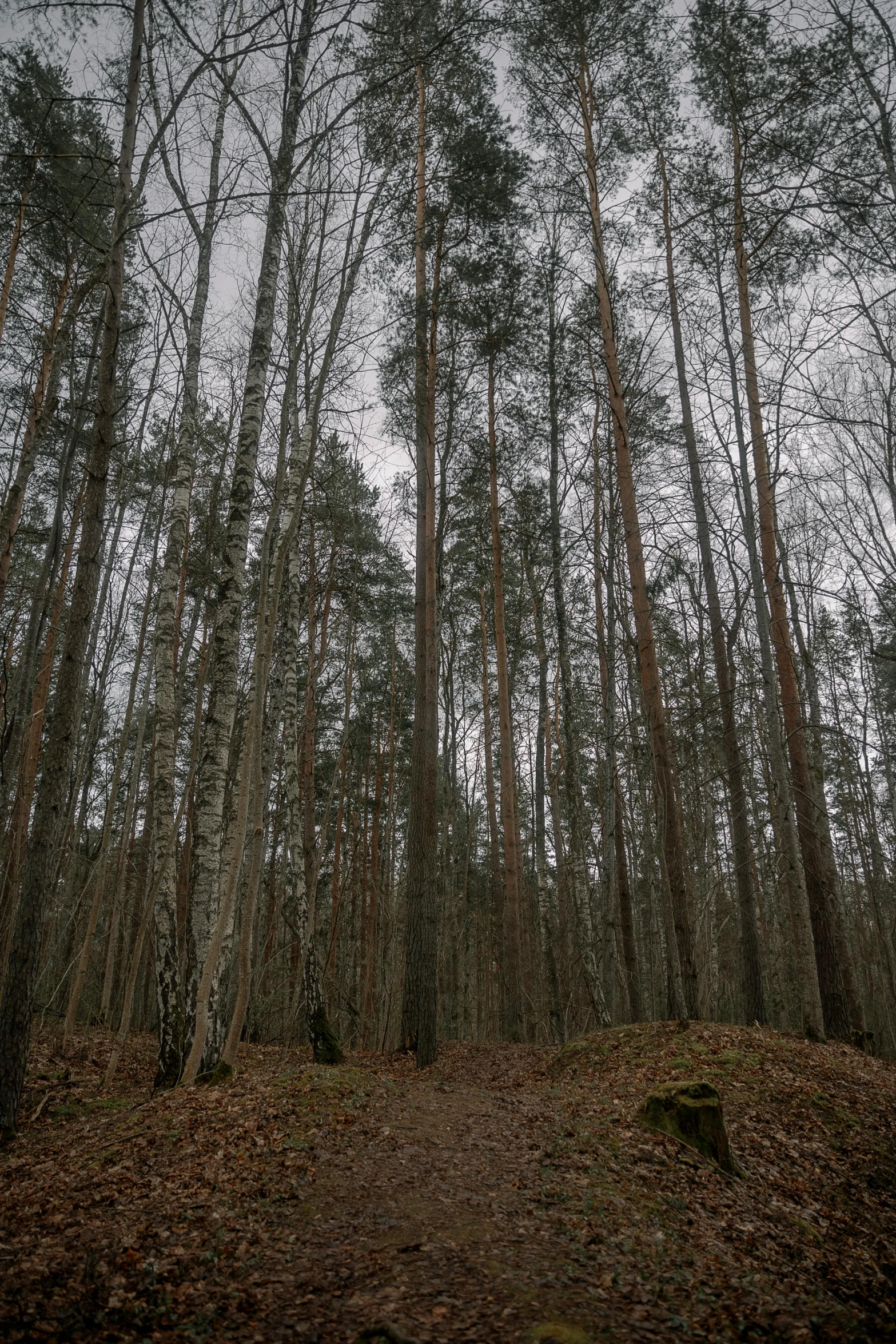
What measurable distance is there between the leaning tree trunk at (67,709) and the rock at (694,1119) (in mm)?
4756

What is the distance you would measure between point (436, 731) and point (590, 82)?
9.77 m

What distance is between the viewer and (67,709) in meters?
5.86

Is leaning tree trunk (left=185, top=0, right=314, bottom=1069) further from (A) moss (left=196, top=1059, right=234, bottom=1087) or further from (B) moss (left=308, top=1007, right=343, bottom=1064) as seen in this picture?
(B) moss (left=308, top=1007, right=343, bottom=1064)

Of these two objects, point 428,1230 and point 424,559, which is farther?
point 424,559

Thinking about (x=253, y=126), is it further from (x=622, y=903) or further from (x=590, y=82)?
Answer: (x=622, y=903)

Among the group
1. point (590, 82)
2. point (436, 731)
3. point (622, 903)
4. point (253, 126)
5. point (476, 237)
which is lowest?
point (622, 903)

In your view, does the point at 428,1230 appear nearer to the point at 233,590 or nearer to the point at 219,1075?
the point at 219,1075

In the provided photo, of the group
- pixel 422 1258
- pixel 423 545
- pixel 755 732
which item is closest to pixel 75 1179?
pixel 422 1258

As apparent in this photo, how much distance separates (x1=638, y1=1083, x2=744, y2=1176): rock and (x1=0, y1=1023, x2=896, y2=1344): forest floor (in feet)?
0.35

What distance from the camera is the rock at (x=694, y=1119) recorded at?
4625 mm

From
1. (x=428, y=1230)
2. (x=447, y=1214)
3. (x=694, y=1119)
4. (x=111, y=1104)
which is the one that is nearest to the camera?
(x=428, y=1230)

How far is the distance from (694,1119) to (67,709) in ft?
19.0

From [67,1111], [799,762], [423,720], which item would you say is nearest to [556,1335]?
[67,1111]

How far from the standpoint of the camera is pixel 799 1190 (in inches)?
174
